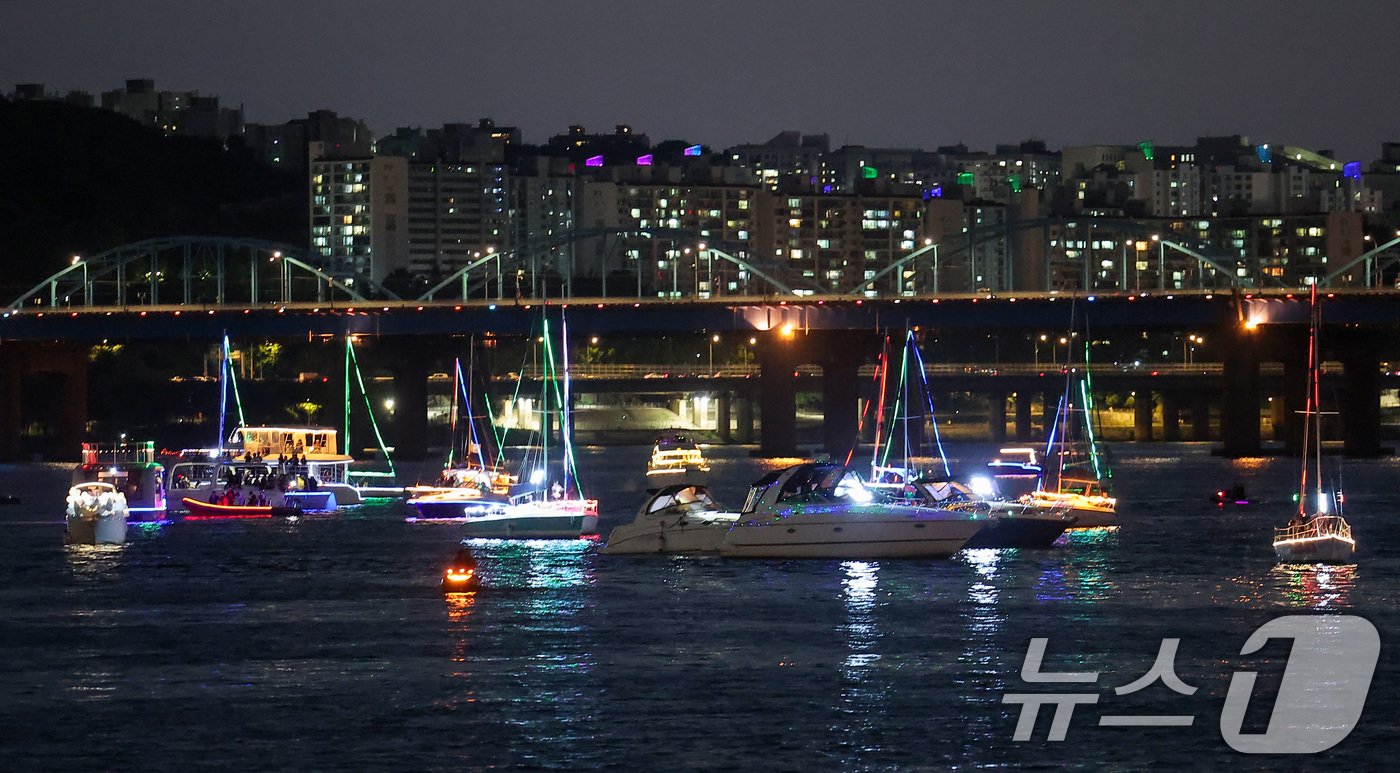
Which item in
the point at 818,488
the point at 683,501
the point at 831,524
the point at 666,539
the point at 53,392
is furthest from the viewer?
the point at 53,392

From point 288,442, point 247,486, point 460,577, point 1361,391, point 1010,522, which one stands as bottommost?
point 460,577

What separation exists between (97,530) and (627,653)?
132 ft

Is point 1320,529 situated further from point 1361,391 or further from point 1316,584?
point 1361,391

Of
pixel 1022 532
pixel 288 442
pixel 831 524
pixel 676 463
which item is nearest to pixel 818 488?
pixel 831 524

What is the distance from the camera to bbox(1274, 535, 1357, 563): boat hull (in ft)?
239

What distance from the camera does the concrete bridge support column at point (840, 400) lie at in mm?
177000

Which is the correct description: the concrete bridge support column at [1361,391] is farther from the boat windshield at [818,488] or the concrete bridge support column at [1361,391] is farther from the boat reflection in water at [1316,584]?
the boat windshield at [818,488]

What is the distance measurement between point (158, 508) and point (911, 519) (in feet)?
150

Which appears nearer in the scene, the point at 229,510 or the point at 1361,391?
the point at 229,510

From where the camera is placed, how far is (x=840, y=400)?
180 meters

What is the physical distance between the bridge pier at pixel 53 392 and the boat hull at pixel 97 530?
101298mm

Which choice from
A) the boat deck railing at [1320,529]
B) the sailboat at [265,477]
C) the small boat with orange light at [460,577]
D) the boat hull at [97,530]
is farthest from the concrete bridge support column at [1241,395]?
the small boat with orange light at [460,577]

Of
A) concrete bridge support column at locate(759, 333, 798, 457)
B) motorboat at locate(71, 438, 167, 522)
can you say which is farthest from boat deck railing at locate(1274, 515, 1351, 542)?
concrete bridge support column at locate(759, 333, 798, 457)

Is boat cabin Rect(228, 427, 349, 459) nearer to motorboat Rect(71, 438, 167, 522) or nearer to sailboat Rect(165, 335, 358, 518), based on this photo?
sailboat Rect(165, 335, 358, 518)
